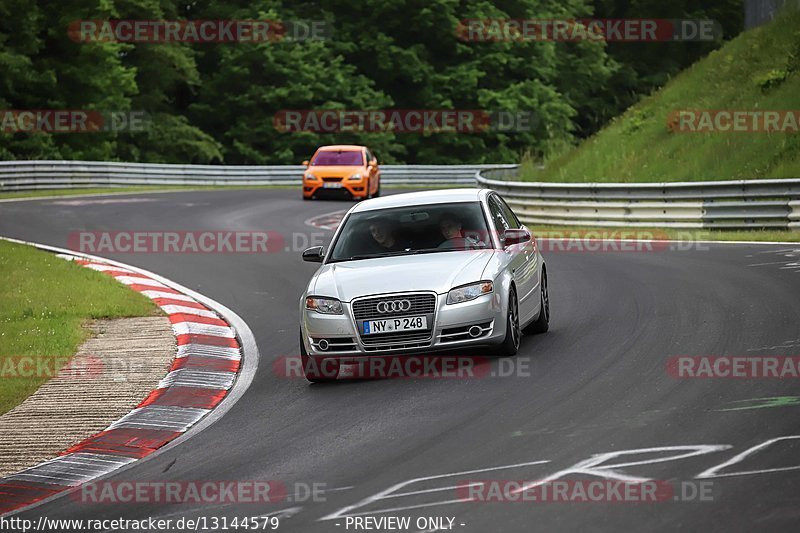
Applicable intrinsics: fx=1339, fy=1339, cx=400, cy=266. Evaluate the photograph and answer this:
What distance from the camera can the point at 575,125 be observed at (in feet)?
224

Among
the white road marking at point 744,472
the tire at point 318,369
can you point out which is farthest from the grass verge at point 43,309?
the white road marking at point 744,472

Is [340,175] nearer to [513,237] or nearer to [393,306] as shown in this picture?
[513,237]

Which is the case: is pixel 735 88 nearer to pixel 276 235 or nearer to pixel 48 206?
pixel 276 235

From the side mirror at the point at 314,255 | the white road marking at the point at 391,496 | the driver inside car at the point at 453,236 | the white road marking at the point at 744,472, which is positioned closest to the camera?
the white road marking at the point at 391,496

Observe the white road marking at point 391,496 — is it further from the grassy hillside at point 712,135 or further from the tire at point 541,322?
the grassy hillside at point 712,135

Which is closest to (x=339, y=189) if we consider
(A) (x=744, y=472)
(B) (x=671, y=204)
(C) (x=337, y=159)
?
(C) (x=337, y=159)

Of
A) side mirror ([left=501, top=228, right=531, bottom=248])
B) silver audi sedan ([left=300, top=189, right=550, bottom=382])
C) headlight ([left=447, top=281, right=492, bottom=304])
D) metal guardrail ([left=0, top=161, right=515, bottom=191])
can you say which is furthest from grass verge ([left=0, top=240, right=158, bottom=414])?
metal guardrail ([left=0, top=161, right=515, bottom=191])

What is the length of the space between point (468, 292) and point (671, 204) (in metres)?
14.5

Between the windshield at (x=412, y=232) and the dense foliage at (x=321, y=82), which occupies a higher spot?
the dense foliage at (x=321, y=82)

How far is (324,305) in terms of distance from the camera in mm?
11305

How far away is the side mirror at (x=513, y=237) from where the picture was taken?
12.3 meters

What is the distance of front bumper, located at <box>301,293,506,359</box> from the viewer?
11023 mm

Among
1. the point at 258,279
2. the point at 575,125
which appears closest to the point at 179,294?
the point at 258,279

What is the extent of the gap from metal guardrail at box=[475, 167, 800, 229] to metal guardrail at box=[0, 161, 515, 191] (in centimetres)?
1369
